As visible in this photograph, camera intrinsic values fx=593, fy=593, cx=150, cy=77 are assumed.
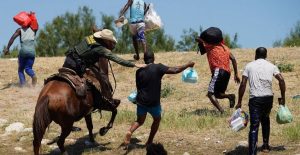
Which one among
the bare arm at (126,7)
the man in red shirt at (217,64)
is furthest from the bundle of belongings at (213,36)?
the bare arm at (126,7)

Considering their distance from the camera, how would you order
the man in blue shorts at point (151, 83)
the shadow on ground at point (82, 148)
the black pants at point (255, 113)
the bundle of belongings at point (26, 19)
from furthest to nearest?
the bundle of belongings at point (26, 19)
the shadow on ground at point (82, 148)
the man in blue shorts at point (151, 83)
the black pants at point (255, 113)

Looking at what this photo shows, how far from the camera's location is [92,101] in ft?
31.0

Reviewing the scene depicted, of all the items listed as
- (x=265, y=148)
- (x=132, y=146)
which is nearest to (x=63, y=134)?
(x=132, y=146)

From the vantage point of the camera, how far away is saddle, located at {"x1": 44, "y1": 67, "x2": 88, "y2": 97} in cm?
898

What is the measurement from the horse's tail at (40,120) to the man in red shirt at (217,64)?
3.61 metres

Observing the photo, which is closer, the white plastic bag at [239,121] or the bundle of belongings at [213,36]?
the white plastic bag at [239,121]

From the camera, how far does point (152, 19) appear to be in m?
15.5

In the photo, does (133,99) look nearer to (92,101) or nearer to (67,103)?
(92,101)

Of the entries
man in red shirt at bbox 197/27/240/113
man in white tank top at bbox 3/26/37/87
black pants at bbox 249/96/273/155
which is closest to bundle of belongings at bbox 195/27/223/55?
man in red shirt at bbox 197/27/240/113

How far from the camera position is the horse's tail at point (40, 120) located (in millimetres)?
8539

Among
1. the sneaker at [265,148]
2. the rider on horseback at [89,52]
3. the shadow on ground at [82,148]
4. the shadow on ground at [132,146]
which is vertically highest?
the rider on horseback at [89,52]

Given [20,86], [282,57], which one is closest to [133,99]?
[20,86]

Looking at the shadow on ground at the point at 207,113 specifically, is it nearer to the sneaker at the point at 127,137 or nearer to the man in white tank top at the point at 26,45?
the sneaker at the point at 127,137

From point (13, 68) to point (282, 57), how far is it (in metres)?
8.20
